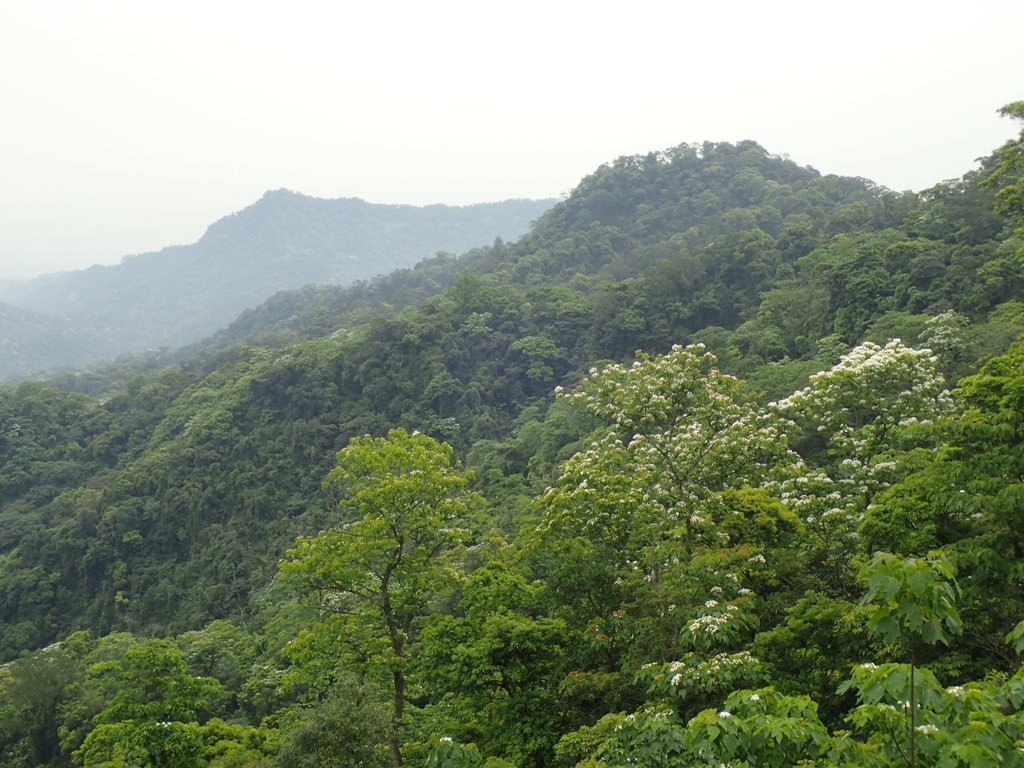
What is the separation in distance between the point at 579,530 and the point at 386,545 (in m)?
4.17

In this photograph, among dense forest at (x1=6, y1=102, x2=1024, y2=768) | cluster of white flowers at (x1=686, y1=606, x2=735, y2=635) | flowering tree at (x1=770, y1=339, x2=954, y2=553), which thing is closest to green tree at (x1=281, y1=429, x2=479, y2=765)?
Answer: dense forest at (x1=6, y1=102, x2=1024, y2=768)

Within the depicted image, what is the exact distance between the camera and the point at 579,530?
1265cm

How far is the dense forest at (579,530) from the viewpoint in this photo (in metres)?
7.41

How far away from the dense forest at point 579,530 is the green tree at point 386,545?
3.1 inches

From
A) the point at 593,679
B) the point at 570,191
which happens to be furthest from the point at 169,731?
the point at 570,191

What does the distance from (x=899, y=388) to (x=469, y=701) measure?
35.2 feet

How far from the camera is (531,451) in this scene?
38.4 meters

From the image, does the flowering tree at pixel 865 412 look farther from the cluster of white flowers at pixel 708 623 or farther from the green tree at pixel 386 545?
the green tree at pixel 386 545

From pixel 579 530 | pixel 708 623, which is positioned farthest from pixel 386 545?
pixel 708 623

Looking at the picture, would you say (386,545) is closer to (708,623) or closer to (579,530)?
A: (579,530)

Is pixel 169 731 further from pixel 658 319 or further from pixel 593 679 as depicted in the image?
pixel 658 319

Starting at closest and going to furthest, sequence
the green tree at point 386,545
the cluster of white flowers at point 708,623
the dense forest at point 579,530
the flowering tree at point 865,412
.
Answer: the dense forest at point 579,530 < the cluster of white flowers at point 708,623 < the flowering tree at point 865,412 < the green tree at point 386,545

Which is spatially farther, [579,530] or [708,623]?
[579,530]

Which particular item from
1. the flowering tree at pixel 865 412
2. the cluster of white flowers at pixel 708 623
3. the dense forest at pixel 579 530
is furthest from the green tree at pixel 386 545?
the flowering tree at pixel 865 412
